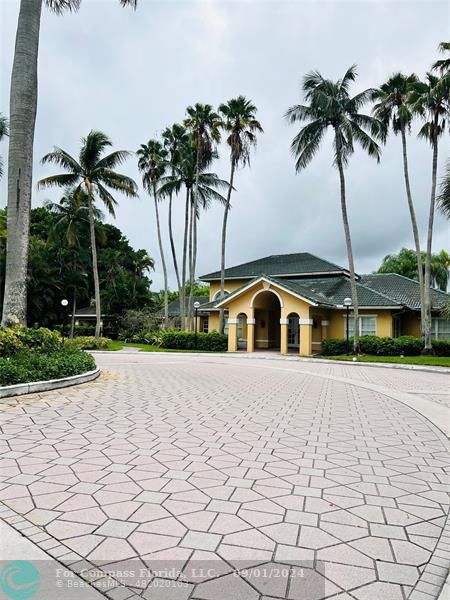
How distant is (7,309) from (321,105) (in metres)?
20.9

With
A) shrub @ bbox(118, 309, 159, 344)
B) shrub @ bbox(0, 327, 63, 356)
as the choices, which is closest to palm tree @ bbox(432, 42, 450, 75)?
shrub @ bbox(0, 327, 63, 356)

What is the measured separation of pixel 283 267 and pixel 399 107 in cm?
1479

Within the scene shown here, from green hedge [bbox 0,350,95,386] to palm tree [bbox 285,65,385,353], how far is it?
17799 mm

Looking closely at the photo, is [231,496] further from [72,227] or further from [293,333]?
[72,227]

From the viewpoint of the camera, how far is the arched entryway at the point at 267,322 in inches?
1203

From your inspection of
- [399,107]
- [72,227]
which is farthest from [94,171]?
[399,107]

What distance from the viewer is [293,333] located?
31.9 meters

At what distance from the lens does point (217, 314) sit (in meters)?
34.7

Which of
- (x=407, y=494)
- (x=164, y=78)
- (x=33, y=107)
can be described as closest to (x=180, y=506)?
(x=407, y=494)

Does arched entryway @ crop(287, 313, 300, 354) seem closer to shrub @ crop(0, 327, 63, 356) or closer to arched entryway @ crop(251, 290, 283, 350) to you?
arched entryway @ crop(251, 290, 283, 350)

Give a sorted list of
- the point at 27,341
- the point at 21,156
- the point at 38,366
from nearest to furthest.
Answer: the point at 38,366, the point at 27,341, the point at 21,156

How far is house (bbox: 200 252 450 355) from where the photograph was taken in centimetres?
2745

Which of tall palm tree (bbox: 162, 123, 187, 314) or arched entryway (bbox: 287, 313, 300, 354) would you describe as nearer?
arched entryway (bbox: 287, 313, 300, 354)

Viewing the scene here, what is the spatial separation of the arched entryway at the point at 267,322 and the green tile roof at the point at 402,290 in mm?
7827
